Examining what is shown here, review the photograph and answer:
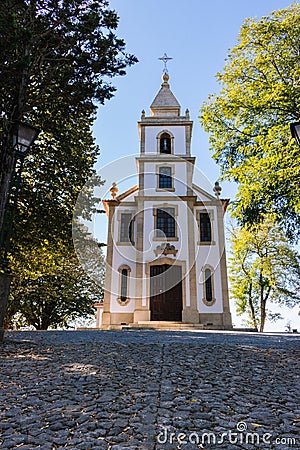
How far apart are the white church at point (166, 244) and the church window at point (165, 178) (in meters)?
0.06

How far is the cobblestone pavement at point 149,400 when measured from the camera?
2.67 metres

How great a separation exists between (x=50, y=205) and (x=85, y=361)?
26.5 feet

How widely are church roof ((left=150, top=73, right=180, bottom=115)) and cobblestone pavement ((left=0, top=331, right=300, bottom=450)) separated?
20.7 metres

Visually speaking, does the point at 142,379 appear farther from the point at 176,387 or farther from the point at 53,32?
the point at 53,32

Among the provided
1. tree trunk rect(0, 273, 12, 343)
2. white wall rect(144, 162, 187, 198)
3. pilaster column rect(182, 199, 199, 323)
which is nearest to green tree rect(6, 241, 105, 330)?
white wall rect(144, 162, 187, 198)

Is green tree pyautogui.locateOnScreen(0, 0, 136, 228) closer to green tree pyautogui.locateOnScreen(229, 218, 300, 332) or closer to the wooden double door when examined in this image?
the wooden double door

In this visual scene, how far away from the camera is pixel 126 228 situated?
20.1 metres

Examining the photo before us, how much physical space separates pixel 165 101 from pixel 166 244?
11.1 m

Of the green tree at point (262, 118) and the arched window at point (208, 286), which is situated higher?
the green tree at point (262, 118)

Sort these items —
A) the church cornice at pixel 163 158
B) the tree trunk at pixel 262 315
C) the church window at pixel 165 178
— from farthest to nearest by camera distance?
the tree trunk at pixel 262 315, the church cornice at pixel 163 158, the church window at pixel 165 178

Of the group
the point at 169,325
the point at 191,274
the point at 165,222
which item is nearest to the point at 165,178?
the point at 165,222

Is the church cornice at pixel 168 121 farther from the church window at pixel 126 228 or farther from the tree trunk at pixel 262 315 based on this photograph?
the tree trunk at pixel 262 315

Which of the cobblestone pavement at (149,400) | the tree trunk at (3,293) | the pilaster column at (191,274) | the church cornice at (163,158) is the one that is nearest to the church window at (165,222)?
the pilaster column at (191,274)

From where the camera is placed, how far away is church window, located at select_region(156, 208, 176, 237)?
1956cm
